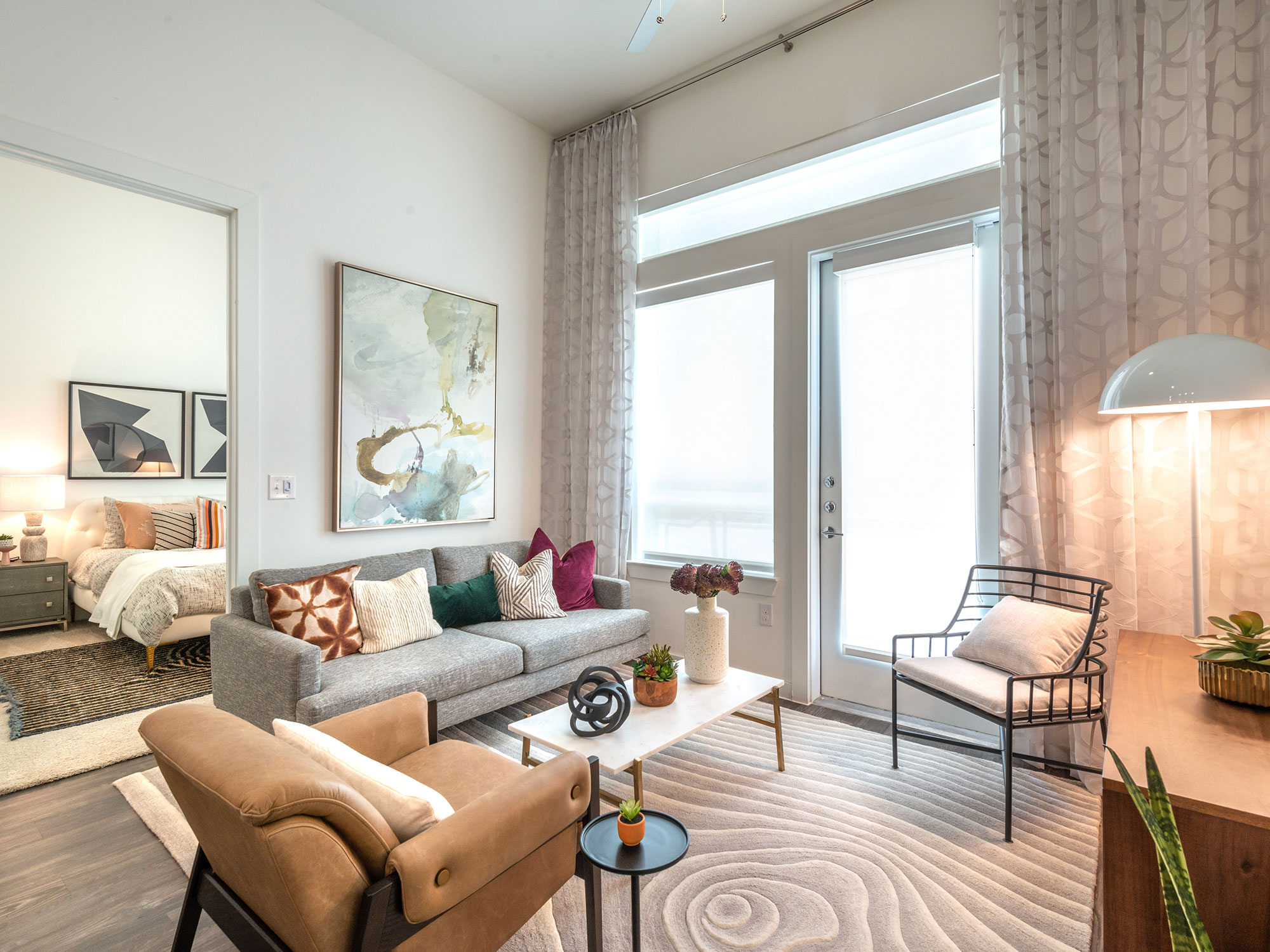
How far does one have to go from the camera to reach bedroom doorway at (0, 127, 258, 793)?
3.91 m

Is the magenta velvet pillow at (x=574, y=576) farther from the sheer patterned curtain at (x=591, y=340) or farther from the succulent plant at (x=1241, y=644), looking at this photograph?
the succulent plant at (x=1241, y=644)

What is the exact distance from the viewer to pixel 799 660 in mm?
3379

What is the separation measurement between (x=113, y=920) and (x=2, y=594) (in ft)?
13.9

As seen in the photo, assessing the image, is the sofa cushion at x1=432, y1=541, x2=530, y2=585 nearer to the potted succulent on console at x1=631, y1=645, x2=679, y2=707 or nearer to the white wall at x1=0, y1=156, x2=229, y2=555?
the potted succulent on console at x1=631, y1=645, x2=679, y2=707

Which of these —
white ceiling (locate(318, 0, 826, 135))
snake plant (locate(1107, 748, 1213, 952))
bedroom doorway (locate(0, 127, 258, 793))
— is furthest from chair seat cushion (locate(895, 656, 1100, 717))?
bedroom doorway (locate(0, 127, 258, 793))

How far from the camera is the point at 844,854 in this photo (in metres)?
2.02

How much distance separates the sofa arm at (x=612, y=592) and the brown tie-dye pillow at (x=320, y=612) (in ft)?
4.52

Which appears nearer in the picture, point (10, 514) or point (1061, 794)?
point (1061, 794)

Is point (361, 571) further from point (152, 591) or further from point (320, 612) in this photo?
point (152, 591)

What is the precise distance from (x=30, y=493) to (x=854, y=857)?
584 centimetres

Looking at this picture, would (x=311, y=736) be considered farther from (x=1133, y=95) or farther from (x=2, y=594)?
(x=2, y=594)

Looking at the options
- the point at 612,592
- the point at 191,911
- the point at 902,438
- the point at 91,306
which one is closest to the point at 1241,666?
the point at 902,438

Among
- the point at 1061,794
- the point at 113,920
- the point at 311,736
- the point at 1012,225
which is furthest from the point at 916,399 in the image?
the point at 113,920

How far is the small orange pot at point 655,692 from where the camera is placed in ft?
7.66
